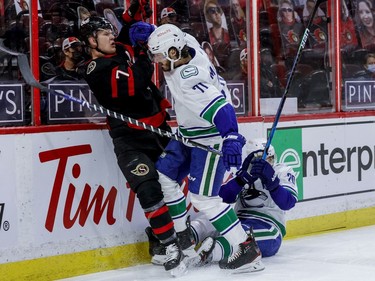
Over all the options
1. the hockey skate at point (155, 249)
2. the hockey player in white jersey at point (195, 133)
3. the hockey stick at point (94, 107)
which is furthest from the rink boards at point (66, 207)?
the hockey player in white jersey at point (195, 133)

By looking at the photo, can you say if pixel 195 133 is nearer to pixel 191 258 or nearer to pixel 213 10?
pixel 191 258

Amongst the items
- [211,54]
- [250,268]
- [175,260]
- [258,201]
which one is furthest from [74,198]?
[211,54]

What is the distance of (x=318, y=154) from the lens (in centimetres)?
598

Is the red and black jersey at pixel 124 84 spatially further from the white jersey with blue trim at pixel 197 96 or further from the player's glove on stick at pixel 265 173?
the player's glove on stick at pixel 265 173

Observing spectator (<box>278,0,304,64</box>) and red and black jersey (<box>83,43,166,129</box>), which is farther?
spectator (<box>278,0,304,64</box>)

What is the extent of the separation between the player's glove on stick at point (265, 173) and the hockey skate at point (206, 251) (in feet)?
1.40

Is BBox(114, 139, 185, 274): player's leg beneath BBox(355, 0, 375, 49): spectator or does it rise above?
→ beneath

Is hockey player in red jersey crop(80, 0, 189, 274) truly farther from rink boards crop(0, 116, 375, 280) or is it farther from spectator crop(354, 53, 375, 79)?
spectator crop(354, 53, 375, 79)

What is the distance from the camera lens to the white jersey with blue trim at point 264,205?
497 cm

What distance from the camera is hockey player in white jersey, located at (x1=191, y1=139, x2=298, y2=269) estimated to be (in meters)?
4.66

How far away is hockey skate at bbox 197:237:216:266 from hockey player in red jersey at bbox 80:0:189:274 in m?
0.19

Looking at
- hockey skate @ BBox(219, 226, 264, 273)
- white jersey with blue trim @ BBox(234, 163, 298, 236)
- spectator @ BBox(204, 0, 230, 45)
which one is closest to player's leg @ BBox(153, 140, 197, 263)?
→ hockey skate @ BBox(219, 226, 264, 273)

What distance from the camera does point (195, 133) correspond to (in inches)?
179

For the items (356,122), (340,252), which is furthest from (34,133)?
(356,122)
